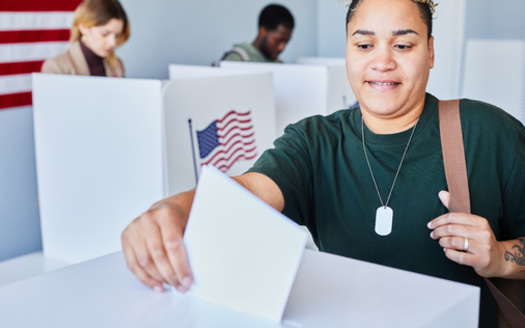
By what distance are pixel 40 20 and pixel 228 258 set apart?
10.6ft

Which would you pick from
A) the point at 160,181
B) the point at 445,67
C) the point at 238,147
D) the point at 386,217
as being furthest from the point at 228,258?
the point at 445,67

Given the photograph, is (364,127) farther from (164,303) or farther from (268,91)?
(268,91)

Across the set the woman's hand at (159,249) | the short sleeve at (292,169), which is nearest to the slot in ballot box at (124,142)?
the short sleeve at (292,169)

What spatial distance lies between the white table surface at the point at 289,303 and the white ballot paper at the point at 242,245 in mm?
25

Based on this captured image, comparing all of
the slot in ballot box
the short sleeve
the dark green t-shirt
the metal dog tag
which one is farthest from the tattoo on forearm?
the slot in ballot box

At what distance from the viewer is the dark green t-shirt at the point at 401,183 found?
113 cm

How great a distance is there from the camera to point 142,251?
69cm

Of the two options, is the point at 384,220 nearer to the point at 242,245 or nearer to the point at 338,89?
the point at 242,245

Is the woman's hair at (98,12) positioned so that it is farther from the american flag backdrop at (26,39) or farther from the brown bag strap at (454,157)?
the brown bag strap at (454,157)

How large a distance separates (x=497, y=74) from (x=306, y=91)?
1460 millimetres

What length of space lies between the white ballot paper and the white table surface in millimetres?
25

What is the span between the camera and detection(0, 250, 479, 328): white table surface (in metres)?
0.61

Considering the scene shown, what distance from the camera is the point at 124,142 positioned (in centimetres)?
242

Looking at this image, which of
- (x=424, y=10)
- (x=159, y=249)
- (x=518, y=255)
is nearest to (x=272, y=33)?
(x=424, y=10)
